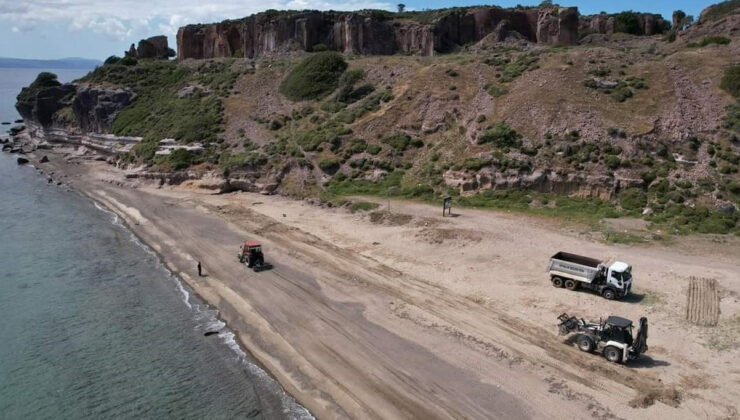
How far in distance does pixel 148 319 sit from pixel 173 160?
35.8m

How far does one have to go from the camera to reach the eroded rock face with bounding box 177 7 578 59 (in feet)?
259

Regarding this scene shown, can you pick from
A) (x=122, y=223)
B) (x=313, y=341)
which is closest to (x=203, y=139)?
(x=122, y=223)

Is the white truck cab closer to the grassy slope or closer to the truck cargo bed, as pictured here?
the truck cargo bed

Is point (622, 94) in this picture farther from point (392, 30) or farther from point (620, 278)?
point (392, 30)

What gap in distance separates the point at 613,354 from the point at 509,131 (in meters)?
28.9

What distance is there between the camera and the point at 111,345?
24812mm

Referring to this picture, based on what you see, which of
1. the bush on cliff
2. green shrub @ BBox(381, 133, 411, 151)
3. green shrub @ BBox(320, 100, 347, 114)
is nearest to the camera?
green shrub @ BBox(381, 133, 411, 151)

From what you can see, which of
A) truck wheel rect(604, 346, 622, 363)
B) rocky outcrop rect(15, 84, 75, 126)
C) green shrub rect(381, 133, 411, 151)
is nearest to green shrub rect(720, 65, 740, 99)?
green shrub rect(381, 133, 411, 151)

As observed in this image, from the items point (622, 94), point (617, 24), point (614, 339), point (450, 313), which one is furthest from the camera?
point (617, 24)

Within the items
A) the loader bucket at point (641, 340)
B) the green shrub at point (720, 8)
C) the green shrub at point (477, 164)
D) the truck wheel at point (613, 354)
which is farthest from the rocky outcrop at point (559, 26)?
the truck wheel at point (613, 354)

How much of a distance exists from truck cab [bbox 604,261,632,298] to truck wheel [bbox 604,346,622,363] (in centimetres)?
553

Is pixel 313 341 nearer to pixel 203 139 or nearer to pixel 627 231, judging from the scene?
pixel 627 231

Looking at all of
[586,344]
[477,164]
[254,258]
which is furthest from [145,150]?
[586,344]

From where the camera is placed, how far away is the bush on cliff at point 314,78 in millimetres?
68188
